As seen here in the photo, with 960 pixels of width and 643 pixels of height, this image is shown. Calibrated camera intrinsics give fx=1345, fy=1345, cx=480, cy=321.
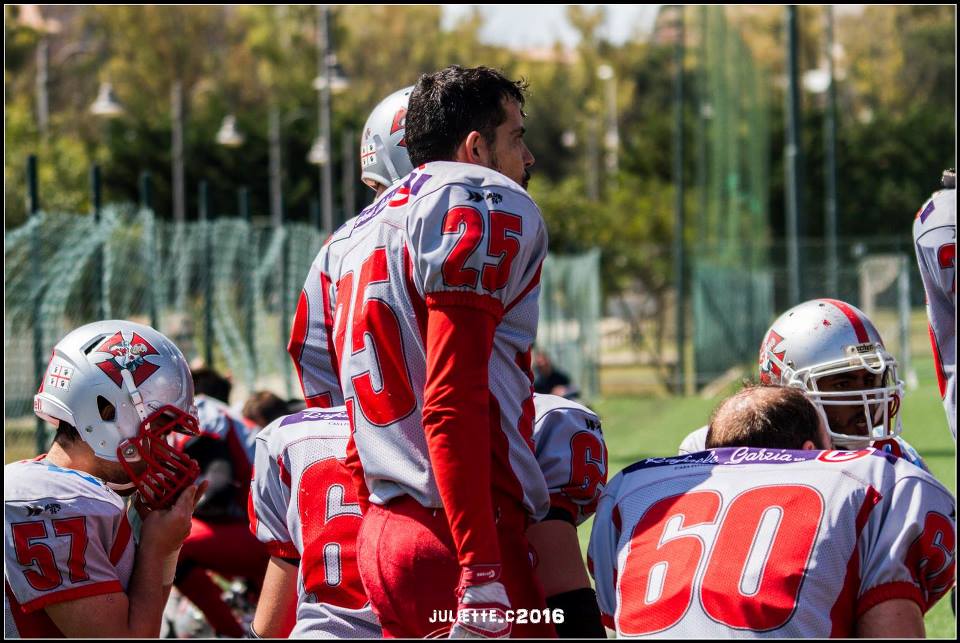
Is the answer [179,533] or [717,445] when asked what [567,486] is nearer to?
[717,445]

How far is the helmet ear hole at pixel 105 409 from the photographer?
353 cm

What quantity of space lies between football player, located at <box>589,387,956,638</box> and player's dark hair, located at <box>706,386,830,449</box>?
0.14 m

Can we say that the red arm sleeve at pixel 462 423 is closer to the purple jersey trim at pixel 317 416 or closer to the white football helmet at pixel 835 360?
the purple jersey trim at pixel 317 416

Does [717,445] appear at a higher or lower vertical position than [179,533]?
higher

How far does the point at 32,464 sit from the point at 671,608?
1.63 metres

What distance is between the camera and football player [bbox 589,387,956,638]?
2.79 meters

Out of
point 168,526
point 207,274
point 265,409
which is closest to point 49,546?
point 168,526

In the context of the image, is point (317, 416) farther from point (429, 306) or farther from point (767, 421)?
point (767, 421)

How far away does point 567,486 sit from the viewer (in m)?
3.19

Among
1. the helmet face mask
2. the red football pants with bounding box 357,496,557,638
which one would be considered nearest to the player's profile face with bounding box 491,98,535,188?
→ the red football pants with bounding box 357,496,557,638

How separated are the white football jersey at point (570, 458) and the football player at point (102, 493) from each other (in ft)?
3.24

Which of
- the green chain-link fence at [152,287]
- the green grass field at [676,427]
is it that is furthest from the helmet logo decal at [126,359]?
the green grass field at [676,427]

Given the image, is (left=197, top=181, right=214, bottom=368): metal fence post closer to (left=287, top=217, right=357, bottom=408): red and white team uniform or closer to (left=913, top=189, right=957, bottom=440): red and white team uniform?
(left=287, top=217, right=357, bottom=408): red and white team uniform

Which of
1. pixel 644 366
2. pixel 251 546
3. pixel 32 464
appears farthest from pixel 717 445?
pixel 644 366
